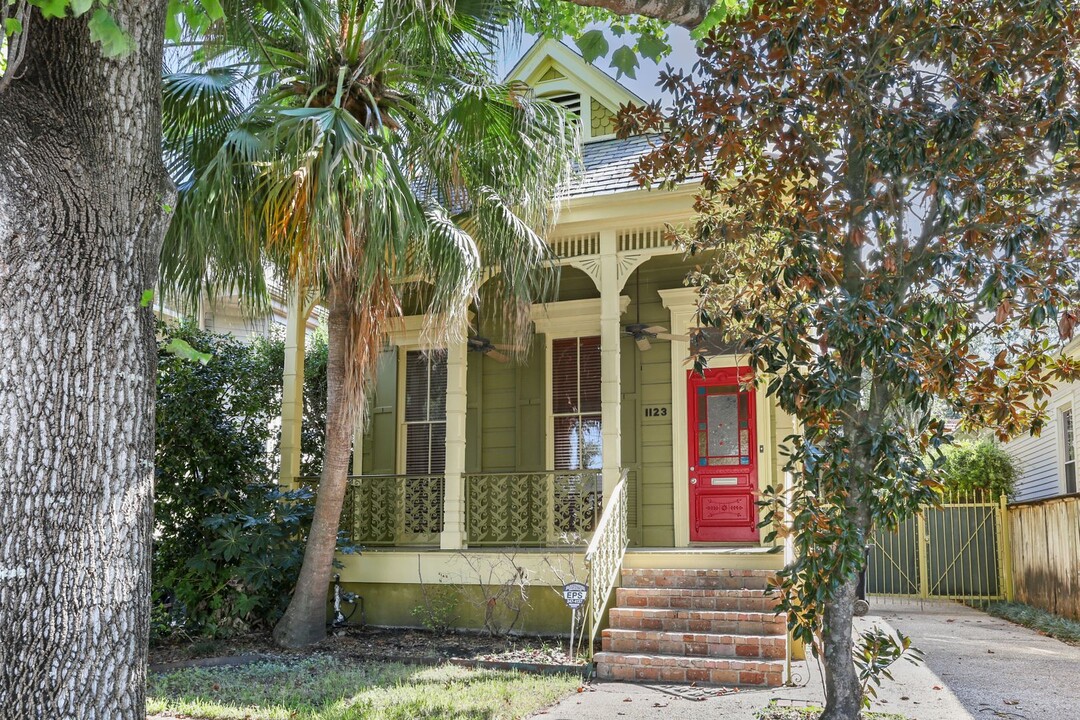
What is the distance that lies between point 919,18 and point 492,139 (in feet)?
14.3

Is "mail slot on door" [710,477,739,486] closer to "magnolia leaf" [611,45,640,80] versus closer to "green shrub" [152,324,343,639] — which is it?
"green shrub" [152,324,343,639]

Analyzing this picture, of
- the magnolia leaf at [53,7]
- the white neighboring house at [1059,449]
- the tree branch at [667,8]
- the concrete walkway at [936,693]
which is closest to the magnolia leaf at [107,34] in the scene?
the magnolia leaf at [53,7]

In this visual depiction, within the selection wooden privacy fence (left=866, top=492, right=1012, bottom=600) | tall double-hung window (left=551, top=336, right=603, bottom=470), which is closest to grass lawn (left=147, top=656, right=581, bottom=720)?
tall double-hung window (left=551, top=336, right=603, bottom=470)

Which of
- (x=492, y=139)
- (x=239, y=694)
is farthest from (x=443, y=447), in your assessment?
(x=239, y=694)

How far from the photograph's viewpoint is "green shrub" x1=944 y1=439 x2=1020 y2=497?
1688cm

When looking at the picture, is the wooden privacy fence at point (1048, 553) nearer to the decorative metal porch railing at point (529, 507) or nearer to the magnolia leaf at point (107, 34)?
the decorative metal porch railing at point (529, 507)

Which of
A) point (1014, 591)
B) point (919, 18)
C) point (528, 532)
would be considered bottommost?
point (1014, 591)

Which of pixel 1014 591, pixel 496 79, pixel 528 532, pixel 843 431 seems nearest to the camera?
pixel 843 431

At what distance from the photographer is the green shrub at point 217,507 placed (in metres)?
9.64

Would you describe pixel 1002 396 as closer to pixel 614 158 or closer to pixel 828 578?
pixel 828 578

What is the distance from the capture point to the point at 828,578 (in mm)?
5449

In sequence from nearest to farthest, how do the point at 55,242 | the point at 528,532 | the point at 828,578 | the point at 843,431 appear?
the point at 55,242 < the point at 828,578 < the point at 843,431 < the point at 528,532

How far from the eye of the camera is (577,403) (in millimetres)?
12203

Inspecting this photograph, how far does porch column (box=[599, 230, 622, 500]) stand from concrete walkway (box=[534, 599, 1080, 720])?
2.60 meters
